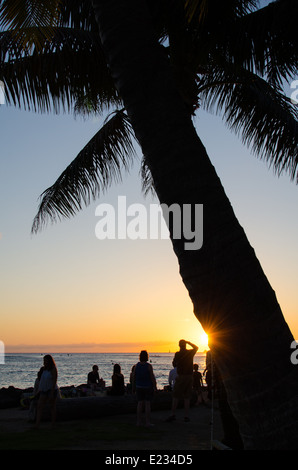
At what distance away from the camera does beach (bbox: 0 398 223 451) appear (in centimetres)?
769

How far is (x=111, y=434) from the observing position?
28.9ft

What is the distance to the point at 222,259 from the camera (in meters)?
3.07

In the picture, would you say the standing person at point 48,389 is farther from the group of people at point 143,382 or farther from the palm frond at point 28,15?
the palm frond at point 28,15

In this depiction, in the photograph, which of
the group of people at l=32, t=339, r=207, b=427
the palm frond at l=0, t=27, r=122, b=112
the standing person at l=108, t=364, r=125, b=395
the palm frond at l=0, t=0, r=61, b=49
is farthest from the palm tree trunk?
the standing person at l=108, t=364, r=125, b=395

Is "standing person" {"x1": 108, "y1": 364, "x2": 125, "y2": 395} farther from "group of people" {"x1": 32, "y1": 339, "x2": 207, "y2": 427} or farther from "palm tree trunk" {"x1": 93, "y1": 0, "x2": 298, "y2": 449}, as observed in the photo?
"palm tree trunk" {"x1": 93, "y1": 0, "x2": 298, "y2": 449}

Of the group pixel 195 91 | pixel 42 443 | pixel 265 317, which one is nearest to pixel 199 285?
pixel 265 317

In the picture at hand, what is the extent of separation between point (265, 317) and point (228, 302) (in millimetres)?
250

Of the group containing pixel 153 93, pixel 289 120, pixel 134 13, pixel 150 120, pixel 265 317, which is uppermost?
pixel 289 120

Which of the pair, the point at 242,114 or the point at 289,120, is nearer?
the point at 289,120

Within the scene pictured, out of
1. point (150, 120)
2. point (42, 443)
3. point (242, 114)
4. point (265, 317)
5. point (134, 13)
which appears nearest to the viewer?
point (265, 317)

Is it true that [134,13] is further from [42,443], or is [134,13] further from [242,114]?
[42,443]

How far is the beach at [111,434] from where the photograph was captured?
7.69 m

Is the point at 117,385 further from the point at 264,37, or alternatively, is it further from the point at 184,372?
the point at 264,37

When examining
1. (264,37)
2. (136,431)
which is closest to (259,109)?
(264,37)
